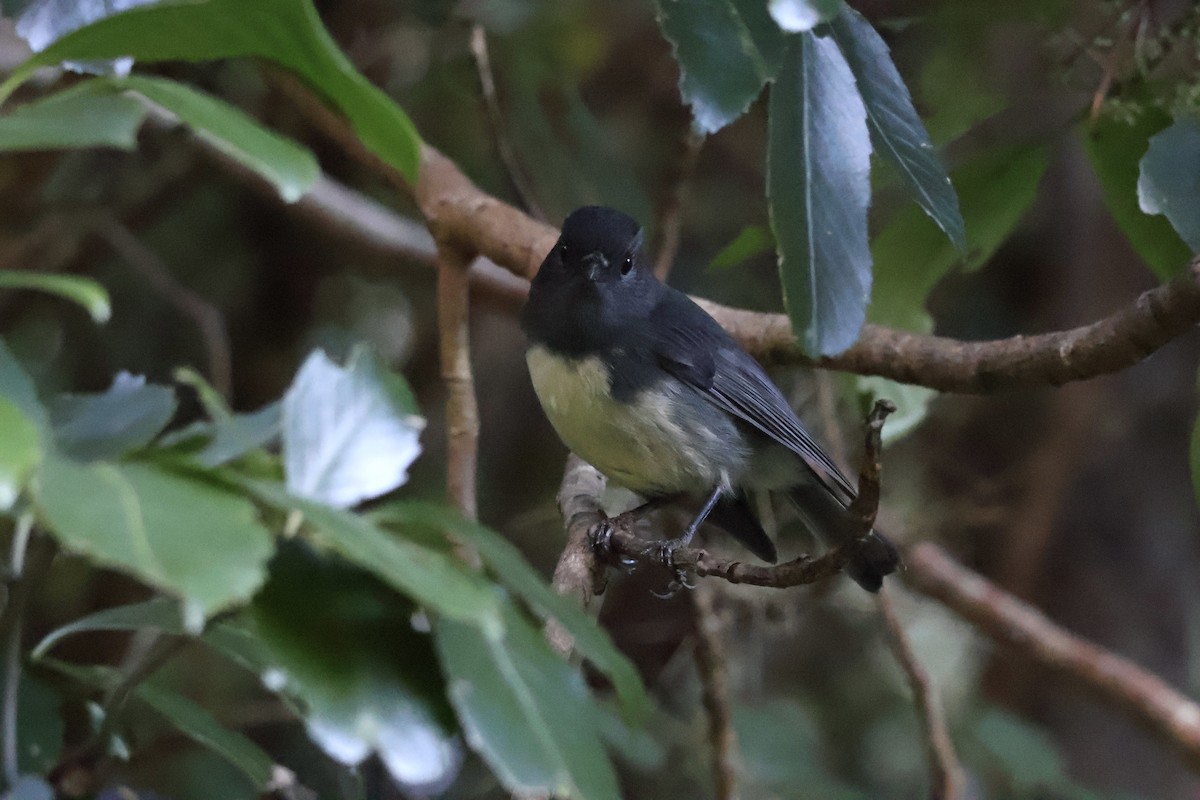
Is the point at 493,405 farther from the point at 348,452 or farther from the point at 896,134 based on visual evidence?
the point at 348,452

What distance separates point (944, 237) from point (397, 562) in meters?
1.61

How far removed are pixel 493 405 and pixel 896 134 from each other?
274 centimetres

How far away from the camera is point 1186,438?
3.72 meters

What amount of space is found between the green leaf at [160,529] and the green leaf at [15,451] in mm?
14

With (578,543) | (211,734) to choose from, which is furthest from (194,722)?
(578,543)

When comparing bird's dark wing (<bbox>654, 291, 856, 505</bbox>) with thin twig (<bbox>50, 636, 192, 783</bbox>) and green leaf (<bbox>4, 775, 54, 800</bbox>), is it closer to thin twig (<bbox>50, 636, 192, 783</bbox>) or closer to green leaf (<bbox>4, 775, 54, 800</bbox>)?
thin twig (<bbox>50, 636, 192, 783</bbox>)

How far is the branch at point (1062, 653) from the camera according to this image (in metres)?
2.91

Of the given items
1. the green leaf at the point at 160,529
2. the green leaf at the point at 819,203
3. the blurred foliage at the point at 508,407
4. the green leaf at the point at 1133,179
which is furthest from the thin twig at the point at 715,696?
the green leaf at the point at 160,529

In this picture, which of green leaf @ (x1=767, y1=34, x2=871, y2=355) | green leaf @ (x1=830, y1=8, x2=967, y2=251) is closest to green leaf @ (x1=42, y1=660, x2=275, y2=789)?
green leaf @ (x1=767, y1=34, x2=871, y2=355)

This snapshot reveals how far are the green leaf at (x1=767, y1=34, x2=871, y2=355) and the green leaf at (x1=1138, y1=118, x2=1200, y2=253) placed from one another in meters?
0.38

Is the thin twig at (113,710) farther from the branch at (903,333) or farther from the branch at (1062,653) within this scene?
the branch at (1062,653)

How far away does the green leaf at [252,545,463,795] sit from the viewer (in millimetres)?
760

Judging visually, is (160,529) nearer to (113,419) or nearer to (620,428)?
(113,419)

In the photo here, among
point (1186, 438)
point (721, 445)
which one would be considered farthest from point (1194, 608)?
point (721, 445)
